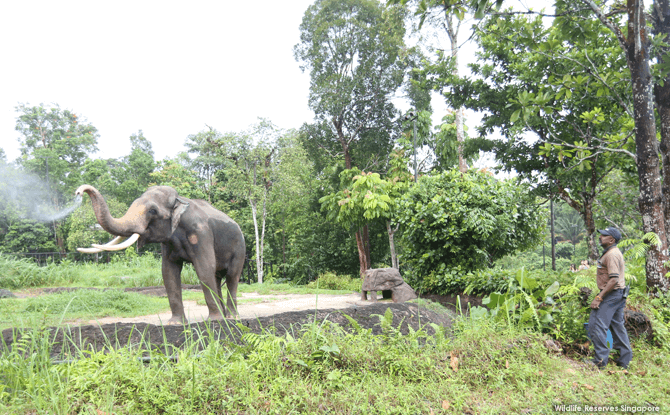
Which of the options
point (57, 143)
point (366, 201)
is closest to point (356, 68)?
point (366, 201)

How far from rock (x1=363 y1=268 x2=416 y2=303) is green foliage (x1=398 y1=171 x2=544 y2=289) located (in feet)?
1.53

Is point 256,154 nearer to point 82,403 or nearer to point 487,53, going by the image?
point 487,53

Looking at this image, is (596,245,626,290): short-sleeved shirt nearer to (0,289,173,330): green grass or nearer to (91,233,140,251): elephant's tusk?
(91,233,140,251): elephant's tusk

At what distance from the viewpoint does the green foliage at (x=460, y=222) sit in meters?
7.82

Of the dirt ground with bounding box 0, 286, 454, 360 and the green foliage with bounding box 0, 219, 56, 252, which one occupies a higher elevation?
the green foliage with bounding box 0, 219, 56, 252

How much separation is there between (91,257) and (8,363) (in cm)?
2638

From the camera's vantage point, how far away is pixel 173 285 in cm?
489

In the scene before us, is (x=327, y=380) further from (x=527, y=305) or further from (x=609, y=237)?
(x=609, y=237)

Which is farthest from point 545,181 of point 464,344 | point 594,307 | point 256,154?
point 256,154

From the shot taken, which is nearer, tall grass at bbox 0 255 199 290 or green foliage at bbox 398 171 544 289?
green foliage at bbox 398 171 544 289

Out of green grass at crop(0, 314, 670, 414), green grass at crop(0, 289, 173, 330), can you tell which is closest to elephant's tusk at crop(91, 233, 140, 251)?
green grass at crop(0, 314, 670, 414)

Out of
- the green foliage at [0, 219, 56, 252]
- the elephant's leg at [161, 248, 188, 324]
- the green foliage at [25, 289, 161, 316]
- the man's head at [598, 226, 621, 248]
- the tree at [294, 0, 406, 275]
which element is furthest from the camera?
the green foliage at [0, 219, 56, 252]

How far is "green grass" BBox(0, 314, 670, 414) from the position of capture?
238 centimetres

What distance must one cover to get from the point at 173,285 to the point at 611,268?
16.0 ft
